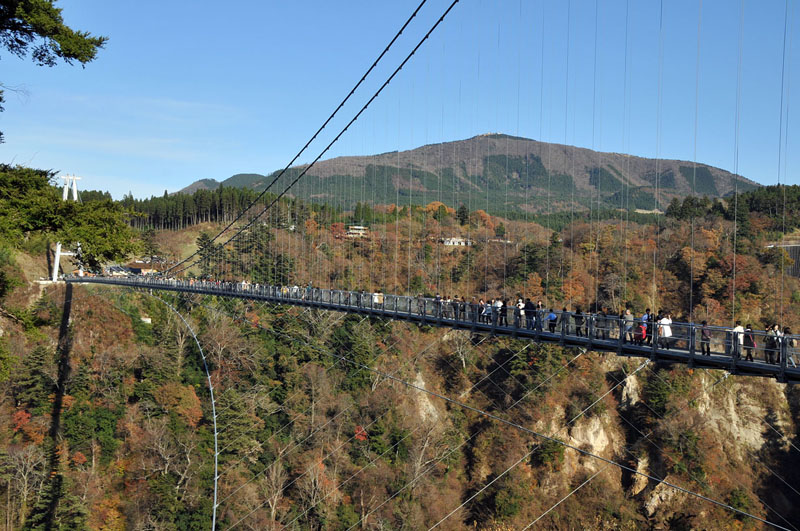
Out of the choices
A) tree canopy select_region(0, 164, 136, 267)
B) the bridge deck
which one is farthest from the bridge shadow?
tree canopy select_region(0, 164, 136, 267)

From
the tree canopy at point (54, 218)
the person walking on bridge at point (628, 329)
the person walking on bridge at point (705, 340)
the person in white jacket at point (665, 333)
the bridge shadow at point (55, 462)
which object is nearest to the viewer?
the tree canopy at point (54, 218)

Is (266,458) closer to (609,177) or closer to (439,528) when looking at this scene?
(439,528)

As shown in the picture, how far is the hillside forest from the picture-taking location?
1403 inches

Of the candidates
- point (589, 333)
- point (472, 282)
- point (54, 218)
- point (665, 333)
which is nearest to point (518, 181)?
point (472, 282)

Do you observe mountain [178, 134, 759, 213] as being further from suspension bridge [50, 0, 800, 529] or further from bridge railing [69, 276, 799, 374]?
bridge railing [69, 276, 799, 374]

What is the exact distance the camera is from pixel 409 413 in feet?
141

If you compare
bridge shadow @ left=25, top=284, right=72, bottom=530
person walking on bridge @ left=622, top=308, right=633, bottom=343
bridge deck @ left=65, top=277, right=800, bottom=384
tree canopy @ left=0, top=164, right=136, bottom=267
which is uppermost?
tree canopy @ left=0, top=164, right=136, bottom=267

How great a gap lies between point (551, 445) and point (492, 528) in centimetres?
617

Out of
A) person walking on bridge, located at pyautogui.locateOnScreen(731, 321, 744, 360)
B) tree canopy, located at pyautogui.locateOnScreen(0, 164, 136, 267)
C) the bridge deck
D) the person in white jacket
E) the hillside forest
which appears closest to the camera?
tree canopy, located at pyautogui.locateOnScreen(0, 164, 136, 267)

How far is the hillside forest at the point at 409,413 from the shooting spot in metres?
35.6

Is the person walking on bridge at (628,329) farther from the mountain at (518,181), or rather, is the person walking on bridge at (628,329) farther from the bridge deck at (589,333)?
the mountain at (518,181)

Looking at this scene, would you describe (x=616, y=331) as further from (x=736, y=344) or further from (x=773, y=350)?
(x=773, y=350)

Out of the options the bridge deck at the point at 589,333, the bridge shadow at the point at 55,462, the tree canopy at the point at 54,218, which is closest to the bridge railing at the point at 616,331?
the bridge deck at the point at 589,333

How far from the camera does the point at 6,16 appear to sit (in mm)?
11133
